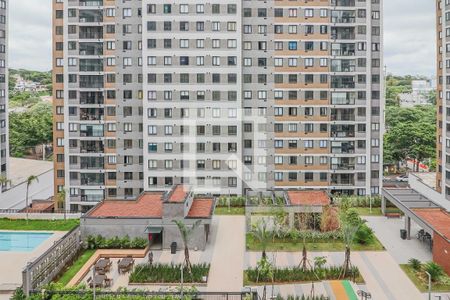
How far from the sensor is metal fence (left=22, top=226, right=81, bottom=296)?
2574cm

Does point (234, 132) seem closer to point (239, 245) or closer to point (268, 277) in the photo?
point (239, 245)

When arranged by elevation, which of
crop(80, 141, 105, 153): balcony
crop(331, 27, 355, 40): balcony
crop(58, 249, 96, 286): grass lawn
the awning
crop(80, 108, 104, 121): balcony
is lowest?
crop(58, 249, 96, 286): grass lawn

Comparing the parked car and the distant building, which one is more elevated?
the distant building

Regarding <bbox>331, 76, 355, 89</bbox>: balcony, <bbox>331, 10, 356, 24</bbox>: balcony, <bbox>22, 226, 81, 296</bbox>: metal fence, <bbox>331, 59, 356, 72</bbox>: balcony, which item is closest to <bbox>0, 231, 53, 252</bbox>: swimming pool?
<bbox>22, 226, 81, 296</bbox>: metal fence

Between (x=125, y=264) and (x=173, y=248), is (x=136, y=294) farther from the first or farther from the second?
(x=173, y=248)

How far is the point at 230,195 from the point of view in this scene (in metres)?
49.1

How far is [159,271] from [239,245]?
769 cm

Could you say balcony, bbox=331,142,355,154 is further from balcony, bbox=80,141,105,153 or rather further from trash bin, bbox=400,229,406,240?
balcony, bbox=80,141,105,153

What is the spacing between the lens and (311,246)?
34844mm

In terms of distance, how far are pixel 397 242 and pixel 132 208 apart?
64.4 ft

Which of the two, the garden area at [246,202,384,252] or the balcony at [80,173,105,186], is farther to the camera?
the balcony at [80,173,105,186]

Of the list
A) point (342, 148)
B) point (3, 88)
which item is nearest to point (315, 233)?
point (342, 148)

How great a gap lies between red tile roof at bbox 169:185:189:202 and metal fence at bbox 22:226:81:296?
6.84 metres

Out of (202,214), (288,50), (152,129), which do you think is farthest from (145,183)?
(288,50)
